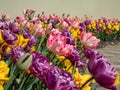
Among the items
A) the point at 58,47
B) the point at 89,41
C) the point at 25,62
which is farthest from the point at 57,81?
the point at 89,41

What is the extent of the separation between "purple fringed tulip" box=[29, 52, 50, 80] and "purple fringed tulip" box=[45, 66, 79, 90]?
0.04 metres

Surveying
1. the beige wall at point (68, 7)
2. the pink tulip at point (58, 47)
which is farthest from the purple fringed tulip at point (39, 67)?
the beige wall at point (68, 7)

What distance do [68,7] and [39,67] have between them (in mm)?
8581

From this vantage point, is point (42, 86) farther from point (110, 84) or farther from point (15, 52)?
point (110, 84)

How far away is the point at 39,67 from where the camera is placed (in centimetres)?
99

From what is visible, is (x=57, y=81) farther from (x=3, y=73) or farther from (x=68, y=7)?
(x=68, y=7)

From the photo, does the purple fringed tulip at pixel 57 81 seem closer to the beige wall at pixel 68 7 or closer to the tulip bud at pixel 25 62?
the tulip bud at pixel 25 62

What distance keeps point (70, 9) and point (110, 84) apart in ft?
28.7

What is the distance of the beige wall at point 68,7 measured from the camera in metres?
7.12

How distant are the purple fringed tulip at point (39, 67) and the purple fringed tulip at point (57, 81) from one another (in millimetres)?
44

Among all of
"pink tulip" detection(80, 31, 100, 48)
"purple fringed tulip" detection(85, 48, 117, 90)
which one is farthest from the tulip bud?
"pink tulip" detection(80, 31, 100, 48)

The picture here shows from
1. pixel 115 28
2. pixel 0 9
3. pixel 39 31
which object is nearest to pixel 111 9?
pixel 115 28

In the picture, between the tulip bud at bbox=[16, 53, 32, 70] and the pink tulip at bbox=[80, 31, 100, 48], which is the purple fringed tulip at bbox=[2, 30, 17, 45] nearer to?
the tulip bud at bbox=[16, 53, 32, 70]

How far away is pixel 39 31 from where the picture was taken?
7.48 feet
